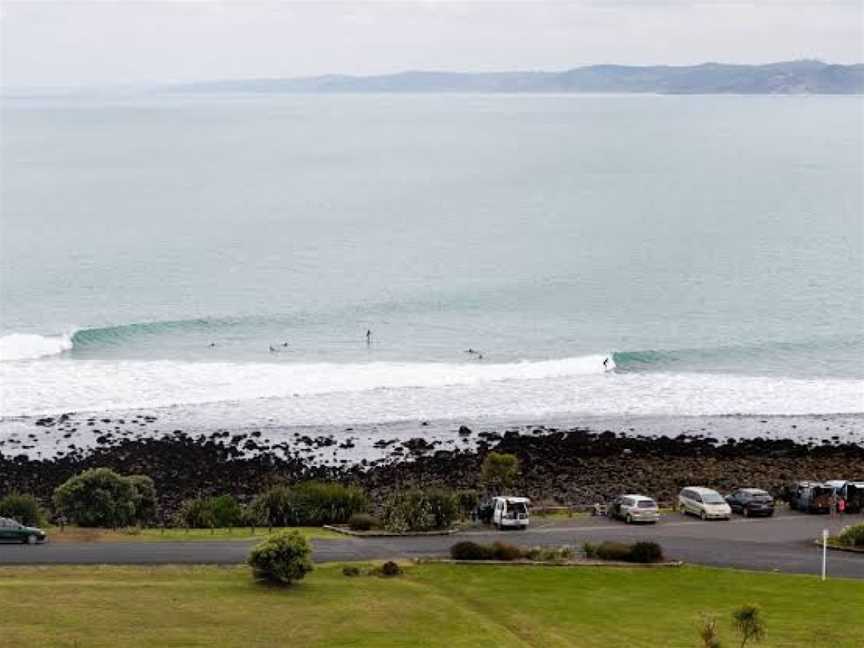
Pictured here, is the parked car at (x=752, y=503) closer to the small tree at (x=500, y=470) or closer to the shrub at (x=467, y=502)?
the shrub at (x=467, y=502)

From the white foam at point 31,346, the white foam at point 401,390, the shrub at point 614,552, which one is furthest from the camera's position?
the white foam at point 31,346

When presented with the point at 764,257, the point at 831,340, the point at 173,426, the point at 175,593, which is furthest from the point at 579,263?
the point at 175,593

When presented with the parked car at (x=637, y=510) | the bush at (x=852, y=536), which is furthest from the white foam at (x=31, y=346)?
the bush at (x=852, y=536)

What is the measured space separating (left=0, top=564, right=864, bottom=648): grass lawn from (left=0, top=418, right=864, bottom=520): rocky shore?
14.5 metres

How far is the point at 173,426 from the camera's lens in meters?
61.0

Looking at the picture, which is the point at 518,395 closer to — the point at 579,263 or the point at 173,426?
the point at 173,426

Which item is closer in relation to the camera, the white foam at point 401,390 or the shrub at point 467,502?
the shrub at point 467,502

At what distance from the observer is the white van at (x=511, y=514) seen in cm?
3903

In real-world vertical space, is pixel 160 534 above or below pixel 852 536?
below

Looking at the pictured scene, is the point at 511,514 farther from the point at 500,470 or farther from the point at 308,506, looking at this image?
the point at 500,470

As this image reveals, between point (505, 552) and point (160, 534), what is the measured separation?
931 centimetres

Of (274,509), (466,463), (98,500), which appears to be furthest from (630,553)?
(466,463)

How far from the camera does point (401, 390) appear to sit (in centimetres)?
7075

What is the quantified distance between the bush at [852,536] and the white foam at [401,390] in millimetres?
27951
